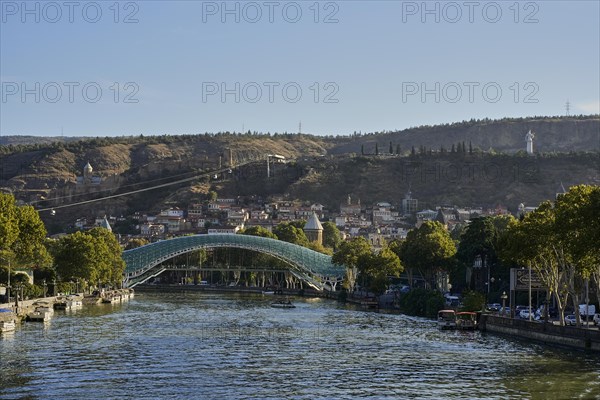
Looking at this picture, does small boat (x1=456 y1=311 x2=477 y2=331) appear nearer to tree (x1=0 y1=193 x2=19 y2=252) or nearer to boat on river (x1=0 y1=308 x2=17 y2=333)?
boat on river (x1=0 y1=308 x2=17 y2=333)

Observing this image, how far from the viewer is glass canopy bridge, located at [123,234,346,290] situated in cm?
14525

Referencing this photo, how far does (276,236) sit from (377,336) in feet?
371

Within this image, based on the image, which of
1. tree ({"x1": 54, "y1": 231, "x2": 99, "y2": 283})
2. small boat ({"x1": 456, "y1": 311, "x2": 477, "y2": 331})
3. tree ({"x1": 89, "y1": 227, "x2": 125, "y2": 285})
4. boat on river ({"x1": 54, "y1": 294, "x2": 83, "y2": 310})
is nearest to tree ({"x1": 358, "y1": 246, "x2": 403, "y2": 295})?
tree ({"x1": 89, "y1": 227, "x2": 125, "y2": 285})

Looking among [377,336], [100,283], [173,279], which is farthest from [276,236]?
[377,336]

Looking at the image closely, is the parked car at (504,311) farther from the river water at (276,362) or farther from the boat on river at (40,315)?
the boat on river at (40,315)

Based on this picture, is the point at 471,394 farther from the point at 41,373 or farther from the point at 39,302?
the point at 39,302

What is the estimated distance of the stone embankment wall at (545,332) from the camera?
197 feet

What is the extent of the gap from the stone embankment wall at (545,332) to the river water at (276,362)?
3.78ft

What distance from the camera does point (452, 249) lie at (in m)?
108

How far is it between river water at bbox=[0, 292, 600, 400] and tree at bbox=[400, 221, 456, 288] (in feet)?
79.8

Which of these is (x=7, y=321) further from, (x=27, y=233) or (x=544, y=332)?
(x=544, y=332)

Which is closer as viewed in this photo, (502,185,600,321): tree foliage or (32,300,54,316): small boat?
(502,185,600,321): tree foliage

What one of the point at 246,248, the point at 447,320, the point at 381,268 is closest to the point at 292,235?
the point at 246,248

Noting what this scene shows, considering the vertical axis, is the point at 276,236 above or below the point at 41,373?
above
